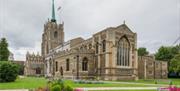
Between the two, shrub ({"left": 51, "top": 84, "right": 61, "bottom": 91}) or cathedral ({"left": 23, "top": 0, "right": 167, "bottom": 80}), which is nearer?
shrub ({"left": 51, "top": 84, "right": 61, "bottom": 91})

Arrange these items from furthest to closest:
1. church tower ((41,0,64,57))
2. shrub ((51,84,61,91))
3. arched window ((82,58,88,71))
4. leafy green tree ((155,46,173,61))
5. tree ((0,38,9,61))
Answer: church tower ((41,0,64,57)), leafy green tree ((155,46,173,61)), tree ((0,38,9,61)), arched window ((82,58,88,71)), shrub ((51,84,61,91))

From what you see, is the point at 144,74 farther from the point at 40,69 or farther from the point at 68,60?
the point at 40,69

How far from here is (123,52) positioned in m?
63.5

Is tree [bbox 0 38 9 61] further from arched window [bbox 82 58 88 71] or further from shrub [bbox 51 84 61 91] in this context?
shrub [bbox 51 84 61 91]

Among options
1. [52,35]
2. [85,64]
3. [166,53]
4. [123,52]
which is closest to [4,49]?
[85,64]

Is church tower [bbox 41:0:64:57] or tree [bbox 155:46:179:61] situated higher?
church tower [bbox 41:0:64:57]

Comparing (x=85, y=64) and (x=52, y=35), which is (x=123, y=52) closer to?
(x=85, y=64)

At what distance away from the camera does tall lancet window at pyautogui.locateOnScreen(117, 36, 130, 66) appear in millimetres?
62531

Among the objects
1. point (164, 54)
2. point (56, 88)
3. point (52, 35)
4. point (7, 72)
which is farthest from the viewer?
point (52, 35)

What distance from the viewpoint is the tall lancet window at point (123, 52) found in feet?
205

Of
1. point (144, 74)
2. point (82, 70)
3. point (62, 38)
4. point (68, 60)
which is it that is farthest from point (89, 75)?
point (62, 38)

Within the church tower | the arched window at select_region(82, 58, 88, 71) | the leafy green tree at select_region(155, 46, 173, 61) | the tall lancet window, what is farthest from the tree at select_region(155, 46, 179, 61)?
the arched window at select_region(82, 58, 88, 71)

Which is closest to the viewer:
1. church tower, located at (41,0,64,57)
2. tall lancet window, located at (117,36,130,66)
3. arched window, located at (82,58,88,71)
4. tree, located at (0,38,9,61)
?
tall lancet window, located at (117,36,130,66)

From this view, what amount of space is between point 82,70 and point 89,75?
1.94 metres
